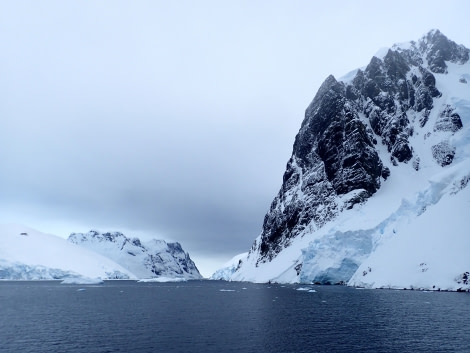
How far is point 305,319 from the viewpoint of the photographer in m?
51.7

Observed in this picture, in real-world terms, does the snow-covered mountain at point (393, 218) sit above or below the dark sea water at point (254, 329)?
above

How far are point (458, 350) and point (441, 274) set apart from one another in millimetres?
52560

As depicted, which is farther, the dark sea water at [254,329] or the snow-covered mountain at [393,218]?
the snow-covered mountain at [393,218]

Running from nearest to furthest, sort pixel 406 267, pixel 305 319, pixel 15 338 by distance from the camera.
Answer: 1. pixel 15 338
2. pixel 305 319
3. pixel 406 267

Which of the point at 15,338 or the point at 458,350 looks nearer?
the point at 458,350

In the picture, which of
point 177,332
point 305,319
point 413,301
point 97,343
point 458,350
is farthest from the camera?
point 413,301

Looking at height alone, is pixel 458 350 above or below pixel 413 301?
below

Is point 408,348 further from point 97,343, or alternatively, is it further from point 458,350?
point 97,343

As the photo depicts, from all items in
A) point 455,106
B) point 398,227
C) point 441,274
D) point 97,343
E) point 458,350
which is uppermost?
point 455,106

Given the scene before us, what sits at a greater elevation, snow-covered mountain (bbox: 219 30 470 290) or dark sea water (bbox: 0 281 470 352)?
snow-covered mountain (bbox: 219 30 470 290)

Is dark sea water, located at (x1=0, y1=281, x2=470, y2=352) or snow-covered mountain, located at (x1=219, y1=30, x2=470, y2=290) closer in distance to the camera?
dark sea water, located at (x1=0, y1=281, x2=470, y2=352)

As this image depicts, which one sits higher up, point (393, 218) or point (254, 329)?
point (393, 218)

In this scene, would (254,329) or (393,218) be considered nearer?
(254,329)

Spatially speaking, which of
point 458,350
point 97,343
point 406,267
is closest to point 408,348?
point 458,350
